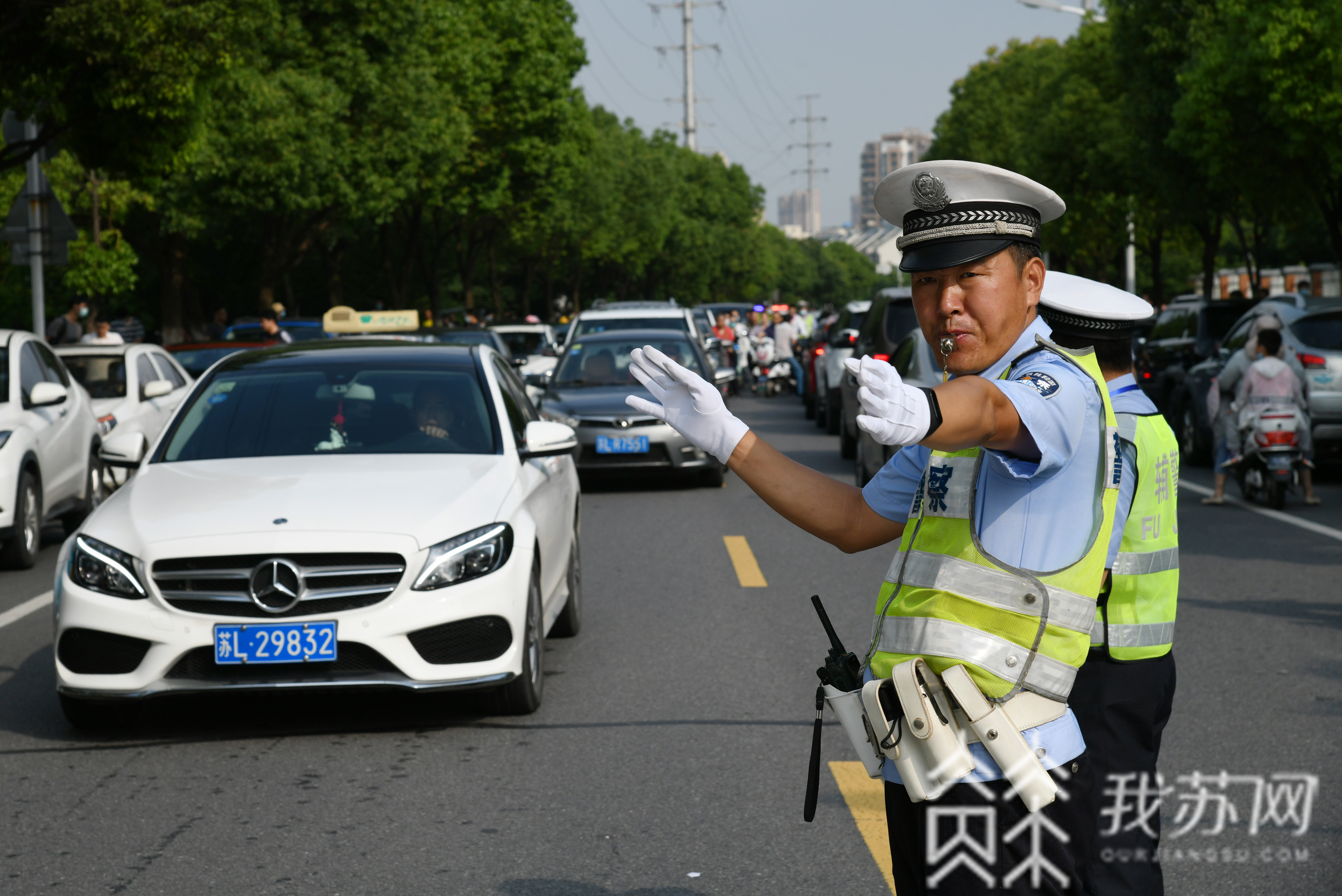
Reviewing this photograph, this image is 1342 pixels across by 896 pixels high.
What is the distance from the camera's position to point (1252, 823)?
4887mm

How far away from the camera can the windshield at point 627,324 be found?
20.2 meters

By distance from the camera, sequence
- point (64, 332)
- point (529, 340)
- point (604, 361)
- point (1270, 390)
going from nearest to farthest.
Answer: point (1270, 390) → point (604, 361) → point (64, 332) → point (529, 340)

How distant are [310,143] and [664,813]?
28960 mm

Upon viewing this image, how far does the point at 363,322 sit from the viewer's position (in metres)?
24.4

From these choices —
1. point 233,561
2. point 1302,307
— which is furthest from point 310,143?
point 233,561

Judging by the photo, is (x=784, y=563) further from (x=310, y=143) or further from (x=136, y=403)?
(x=310, y=143)

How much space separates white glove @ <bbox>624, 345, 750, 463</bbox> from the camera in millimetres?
2434

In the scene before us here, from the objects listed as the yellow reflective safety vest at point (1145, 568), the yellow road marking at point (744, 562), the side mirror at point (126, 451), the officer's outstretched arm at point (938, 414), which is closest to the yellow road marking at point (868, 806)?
the yellow reflective safety vest at point (1145, 568)

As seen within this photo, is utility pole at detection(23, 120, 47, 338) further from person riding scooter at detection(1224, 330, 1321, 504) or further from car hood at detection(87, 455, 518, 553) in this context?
car hood at detection(87, 455, 518, 553)

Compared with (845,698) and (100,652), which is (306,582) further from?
(845,698)

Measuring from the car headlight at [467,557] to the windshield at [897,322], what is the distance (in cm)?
1064

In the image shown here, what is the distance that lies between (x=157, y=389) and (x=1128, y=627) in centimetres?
1164

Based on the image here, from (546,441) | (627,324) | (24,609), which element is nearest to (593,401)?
(627,324)

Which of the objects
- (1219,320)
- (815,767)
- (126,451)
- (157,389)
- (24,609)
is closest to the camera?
(815,767)
